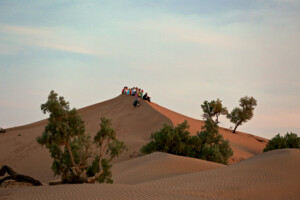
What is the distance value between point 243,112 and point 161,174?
33.6 m

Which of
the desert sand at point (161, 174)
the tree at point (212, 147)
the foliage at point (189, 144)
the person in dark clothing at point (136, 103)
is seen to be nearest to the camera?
the desert sand at point (161, 174)

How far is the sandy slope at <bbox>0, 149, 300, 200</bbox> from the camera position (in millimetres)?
14430

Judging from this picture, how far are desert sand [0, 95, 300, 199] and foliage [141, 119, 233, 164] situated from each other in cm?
309

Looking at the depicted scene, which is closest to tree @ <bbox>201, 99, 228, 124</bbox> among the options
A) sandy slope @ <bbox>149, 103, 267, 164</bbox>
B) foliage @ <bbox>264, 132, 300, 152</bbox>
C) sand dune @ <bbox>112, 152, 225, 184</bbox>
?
sandy slope @ <bbox>149, 103, 267, 164</bbox>

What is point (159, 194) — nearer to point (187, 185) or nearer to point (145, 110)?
point (187, 185)

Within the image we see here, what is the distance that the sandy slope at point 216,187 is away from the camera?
568 inches

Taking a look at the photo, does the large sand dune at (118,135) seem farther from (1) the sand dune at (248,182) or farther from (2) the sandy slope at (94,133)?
(1) the sand dune at (248,182)

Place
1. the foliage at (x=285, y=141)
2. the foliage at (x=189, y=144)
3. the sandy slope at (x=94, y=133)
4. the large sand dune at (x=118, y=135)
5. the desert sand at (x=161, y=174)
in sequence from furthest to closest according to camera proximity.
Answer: the foliage at (x=285, y=141) < the large sand dune at (x=118, y=135) < the sandy slope at (x=94, y=133) < the foliage at (x=189, y=144) < the desert sand at (x=161, y=174)

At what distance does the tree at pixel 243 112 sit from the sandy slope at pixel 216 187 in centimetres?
Answer: 3071

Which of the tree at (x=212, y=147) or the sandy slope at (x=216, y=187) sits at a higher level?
the tree at (x=212, y=147)

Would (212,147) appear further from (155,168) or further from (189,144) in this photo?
(155,168)

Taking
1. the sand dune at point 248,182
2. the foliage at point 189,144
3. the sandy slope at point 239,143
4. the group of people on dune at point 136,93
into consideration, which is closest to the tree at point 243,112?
the sandy slope at point 239,143

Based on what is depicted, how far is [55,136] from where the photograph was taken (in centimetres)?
1644

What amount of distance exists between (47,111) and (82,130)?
1783mm
